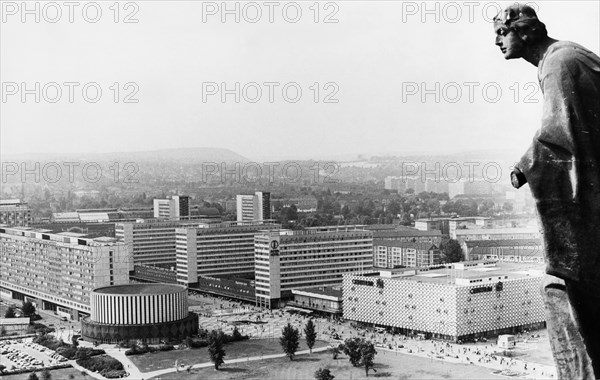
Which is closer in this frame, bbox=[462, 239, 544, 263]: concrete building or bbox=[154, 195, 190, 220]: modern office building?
bbox=[462, 239, 544, 263]: concrete building

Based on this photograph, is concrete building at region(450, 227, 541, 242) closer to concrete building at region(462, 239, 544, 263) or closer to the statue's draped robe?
concrete building at region(462, 239, 544, 263)

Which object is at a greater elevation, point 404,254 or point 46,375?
point 404,254

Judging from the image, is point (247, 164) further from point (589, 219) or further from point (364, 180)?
point (589, 219)

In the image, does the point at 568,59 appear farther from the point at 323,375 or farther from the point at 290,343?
the point at 290,343

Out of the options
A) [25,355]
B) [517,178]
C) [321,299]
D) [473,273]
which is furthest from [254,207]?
[517,178]

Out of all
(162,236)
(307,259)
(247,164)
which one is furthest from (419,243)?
(247,164)

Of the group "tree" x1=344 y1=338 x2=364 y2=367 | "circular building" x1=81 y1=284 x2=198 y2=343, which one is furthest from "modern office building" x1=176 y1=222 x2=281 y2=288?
"tree" x1=344 y1=338 x2=364 y2=367
